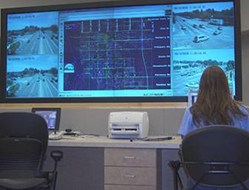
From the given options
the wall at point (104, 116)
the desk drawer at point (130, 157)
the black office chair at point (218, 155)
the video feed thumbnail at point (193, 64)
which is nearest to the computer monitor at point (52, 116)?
the wall at point (104, 116)

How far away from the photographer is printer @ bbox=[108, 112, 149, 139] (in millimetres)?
2705

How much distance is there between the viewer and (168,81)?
3.15 m

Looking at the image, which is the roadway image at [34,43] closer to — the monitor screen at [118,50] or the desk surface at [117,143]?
the monitor screen at [118,50]

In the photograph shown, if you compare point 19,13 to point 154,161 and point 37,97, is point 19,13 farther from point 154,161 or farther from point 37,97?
point 154,161

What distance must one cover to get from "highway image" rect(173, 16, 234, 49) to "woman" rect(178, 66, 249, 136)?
3.35 ft

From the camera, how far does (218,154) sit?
1.70m

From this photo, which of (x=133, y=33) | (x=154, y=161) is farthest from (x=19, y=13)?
(x=154, y=161)

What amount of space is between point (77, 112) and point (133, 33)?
3.26 feet

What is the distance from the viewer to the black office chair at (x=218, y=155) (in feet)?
5.47

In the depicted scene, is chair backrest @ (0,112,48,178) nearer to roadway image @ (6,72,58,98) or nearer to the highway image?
roadway image @ (6,72,58,98)

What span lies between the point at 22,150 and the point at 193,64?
5.92ft

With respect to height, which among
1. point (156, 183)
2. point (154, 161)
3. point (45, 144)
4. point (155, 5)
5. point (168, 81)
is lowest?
point (156, 183)

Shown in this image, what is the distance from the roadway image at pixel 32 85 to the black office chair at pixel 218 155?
1968mm

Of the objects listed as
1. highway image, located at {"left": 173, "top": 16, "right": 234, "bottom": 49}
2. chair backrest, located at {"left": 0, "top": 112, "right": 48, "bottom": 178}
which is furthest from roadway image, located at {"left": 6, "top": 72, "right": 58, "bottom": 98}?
highway image, located at {"left": 173, "top": 16, "right": 234, "bottom": 49}
